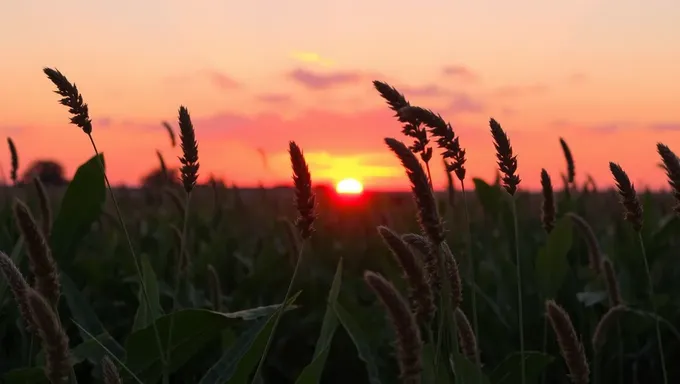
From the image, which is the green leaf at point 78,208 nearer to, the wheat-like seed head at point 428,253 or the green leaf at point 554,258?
the wheat-like seed head at point 428,253

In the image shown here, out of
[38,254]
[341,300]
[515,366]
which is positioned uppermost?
[38,254]

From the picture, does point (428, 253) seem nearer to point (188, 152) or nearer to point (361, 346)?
point (188, 152)

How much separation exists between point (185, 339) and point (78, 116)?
59cm

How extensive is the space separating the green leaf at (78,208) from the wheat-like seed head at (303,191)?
3.17 feet

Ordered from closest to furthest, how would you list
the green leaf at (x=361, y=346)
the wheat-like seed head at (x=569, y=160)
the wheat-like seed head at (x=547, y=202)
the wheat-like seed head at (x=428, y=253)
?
1. the wheat-like seed head at (x=428, y=253)
2. the wheat-like seed head at (x=547, y=202)
3. the green leaf at (x=361, y=346)
4. the wheat-like seed head at (x=569, y=160)

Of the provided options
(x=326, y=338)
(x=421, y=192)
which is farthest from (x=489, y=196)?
(x=421, y=192)

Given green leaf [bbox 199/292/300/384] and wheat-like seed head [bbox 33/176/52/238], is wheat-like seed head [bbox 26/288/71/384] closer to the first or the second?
green leaf [bbox 199/292/300/384]

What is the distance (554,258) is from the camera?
2.48 meters

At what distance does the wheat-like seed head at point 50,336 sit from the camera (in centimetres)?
78

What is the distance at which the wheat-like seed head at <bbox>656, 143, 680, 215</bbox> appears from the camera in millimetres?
1174

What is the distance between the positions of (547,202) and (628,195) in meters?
0.49

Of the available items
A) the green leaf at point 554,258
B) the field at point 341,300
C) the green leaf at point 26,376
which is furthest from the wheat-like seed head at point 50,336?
the green leaf at point 554,258

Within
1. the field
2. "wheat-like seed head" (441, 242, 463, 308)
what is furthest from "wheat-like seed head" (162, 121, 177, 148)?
"wheat-like seed head" (441, 242, 463, 308)

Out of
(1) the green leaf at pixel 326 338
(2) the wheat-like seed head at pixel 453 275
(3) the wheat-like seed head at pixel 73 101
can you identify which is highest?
(3) the wheat-like seed head at pixel 73 101
